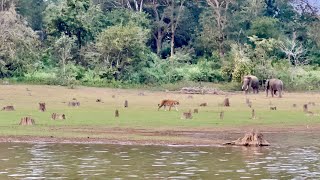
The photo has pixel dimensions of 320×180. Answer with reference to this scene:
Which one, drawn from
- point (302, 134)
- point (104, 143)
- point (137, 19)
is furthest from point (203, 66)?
point (104, 143)

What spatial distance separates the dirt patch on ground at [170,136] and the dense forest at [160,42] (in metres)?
27.7

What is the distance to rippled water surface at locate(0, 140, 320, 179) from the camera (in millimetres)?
20219

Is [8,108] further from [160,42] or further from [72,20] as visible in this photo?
[160,42]

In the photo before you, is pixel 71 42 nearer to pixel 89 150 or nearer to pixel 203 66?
pixel 203 66

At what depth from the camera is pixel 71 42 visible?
65688 millimetres

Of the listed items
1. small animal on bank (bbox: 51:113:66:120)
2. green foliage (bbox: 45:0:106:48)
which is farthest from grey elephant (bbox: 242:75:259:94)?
small animal on bank (bbox: 51:113:66:120)

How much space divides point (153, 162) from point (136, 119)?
13130mm

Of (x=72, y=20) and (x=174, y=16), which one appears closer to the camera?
(x=72, y=20)

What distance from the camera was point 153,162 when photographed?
74.9 feet

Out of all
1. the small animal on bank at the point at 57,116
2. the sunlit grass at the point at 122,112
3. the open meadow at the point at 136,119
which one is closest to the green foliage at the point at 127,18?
the sunlit grass at the point at 122,112

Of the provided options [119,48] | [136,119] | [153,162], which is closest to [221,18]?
[119,48]

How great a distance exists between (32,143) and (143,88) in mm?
36896

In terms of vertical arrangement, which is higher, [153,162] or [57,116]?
[57,116]

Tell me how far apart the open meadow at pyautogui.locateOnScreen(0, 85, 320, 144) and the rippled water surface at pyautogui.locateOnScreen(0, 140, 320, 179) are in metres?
2.47
